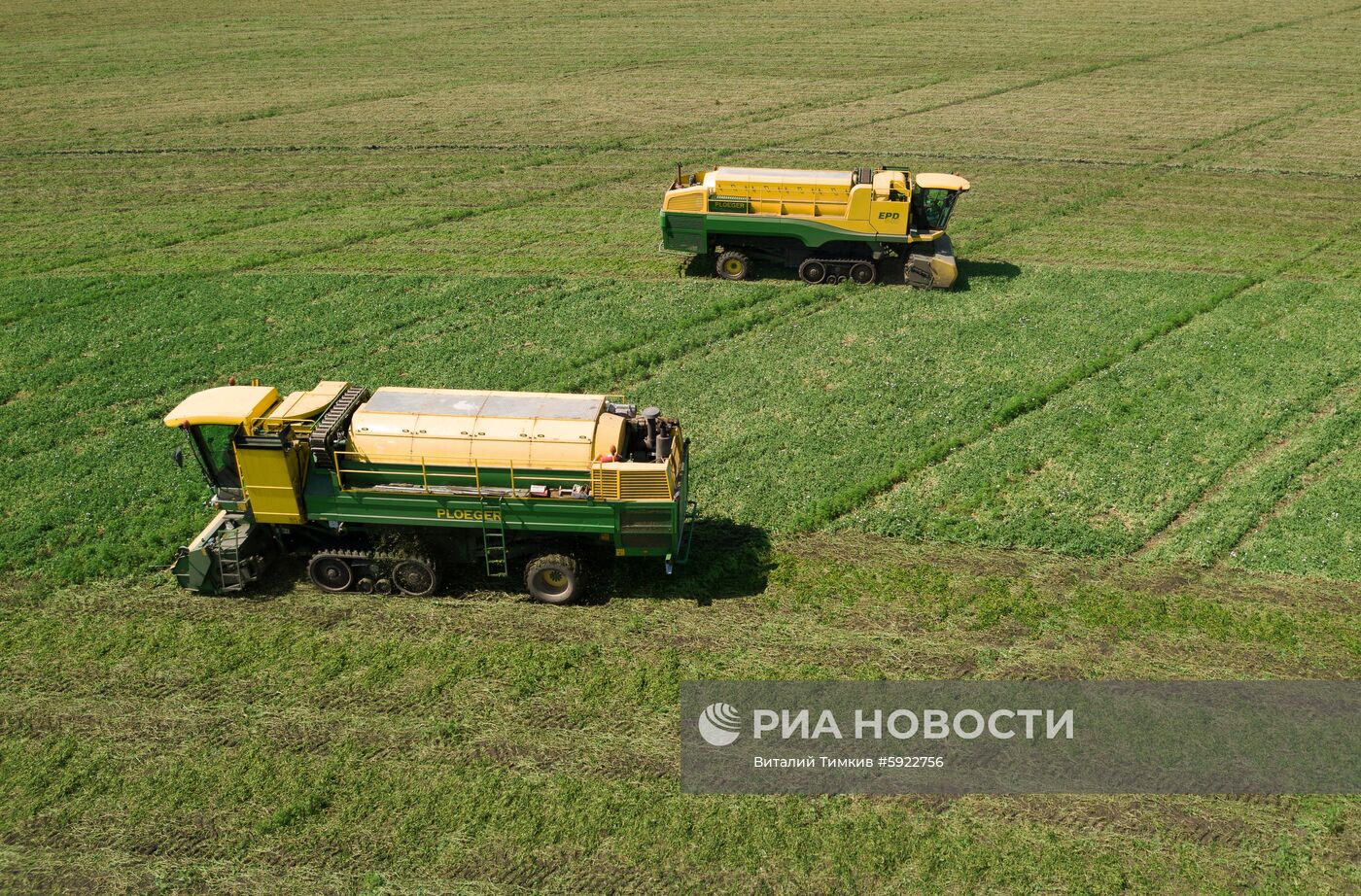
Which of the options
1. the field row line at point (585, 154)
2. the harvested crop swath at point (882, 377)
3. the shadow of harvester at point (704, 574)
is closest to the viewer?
the shadow of harvester at point (704, 574)

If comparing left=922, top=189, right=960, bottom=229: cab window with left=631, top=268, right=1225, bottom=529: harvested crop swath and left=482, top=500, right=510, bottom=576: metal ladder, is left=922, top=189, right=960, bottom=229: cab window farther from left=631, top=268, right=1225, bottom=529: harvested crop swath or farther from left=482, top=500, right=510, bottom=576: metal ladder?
left=482, top=500, right=510, bottom=576: metal ladder

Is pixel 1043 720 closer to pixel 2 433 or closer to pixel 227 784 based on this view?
pixel 227 784

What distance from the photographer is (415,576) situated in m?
16.1

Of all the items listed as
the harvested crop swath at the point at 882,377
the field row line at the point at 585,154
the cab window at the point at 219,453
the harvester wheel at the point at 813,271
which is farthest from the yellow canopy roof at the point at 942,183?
the cab window at the point at 219,453

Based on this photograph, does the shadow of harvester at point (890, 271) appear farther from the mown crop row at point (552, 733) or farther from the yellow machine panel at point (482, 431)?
the yellow machine panel at point (482, 431)

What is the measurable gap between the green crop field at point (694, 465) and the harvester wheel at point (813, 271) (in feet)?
3.92

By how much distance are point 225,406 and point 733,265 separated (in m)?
15.8

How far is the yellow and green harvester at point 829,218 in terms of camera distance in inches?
1030

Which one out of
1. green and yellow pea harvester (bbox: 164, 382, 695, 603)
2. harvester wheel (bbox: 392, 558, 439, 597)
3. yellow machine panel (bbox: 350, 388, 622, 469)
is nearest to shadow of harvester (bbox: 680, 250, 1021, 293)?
green and yellow pea harvester (bbox: 164, 382, 695, 603)

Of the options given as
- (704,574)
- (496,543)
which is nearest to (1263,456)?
(704,574)

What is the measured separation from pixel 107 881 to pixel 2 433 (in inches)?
510

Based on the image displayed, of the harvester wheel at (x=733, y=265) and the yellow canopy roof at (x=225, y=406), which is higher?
the yellow canopy roof at (x=225, y=406)

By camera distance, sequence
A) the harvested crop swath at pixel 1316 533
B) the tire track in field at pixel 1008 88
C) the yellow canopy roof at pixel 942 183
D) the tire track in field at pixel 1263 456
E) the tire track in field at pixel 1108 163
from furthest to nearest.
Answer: the tire track in field at pixel 1108 163, the tire track in field at pixel 1008 88, the yellow canopy roof at pixel 942 183, the tire track in field at pixel 1263 456, the harvested crop swath at pixel 1316 533

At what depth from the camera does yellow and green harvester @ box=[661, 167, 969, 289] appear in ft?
85.8
